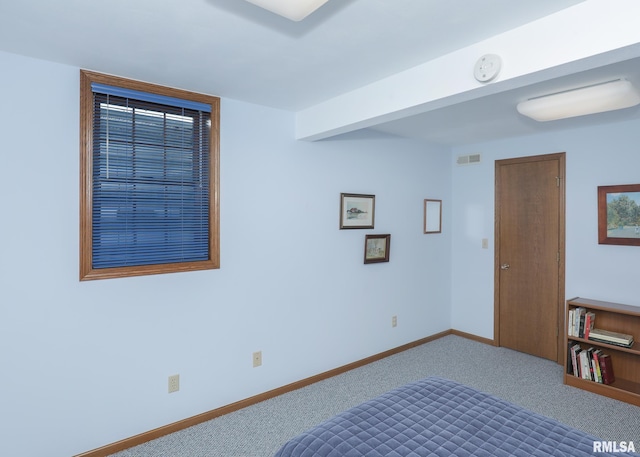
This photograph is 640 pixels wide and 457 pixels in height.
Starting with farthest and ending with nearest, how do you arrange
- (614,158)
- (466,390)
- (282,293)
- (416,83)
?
(614,158)
(282,293)
(416,83)
(466,390)

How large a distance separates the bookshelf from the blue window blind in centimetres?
334

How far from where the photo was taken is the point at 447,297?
4.71 meters

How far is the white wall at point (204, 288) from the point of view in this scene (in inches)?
81.7

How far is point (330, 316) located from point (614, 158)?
305cm

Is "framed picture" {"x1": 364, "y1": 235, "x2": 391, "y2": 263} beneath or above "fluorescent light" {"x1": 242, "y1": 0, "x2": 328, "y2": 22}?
beneath

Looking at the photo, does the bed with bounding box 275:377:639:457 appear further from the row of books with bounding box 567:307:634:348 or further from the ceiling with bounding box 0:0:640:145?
the row of books with bounding box 567:307:634:348

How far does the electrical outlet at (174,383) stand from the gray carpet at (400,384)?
0.29 metres

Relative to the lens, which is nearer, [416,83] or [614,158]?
[416,83]

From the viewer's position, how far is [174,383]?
257 cm

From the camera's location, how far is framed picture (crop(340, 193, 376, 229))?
3.53m

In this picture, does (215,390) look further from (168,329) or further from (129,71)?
(129,71)

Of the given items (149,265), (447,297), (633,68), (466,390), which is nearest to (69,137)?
(149,265)

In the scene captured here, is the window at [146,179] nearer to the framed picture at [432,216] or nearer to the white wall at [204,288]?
the white wall at [204,288]

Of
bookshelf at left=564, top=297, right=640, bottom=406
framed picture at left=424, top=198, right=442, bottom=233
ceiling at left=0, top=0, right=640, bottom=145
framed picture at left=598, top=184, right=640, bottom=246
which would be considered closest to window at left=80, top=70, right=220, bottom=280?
ceiling at left=0, top=0, right=640, bottom=145
